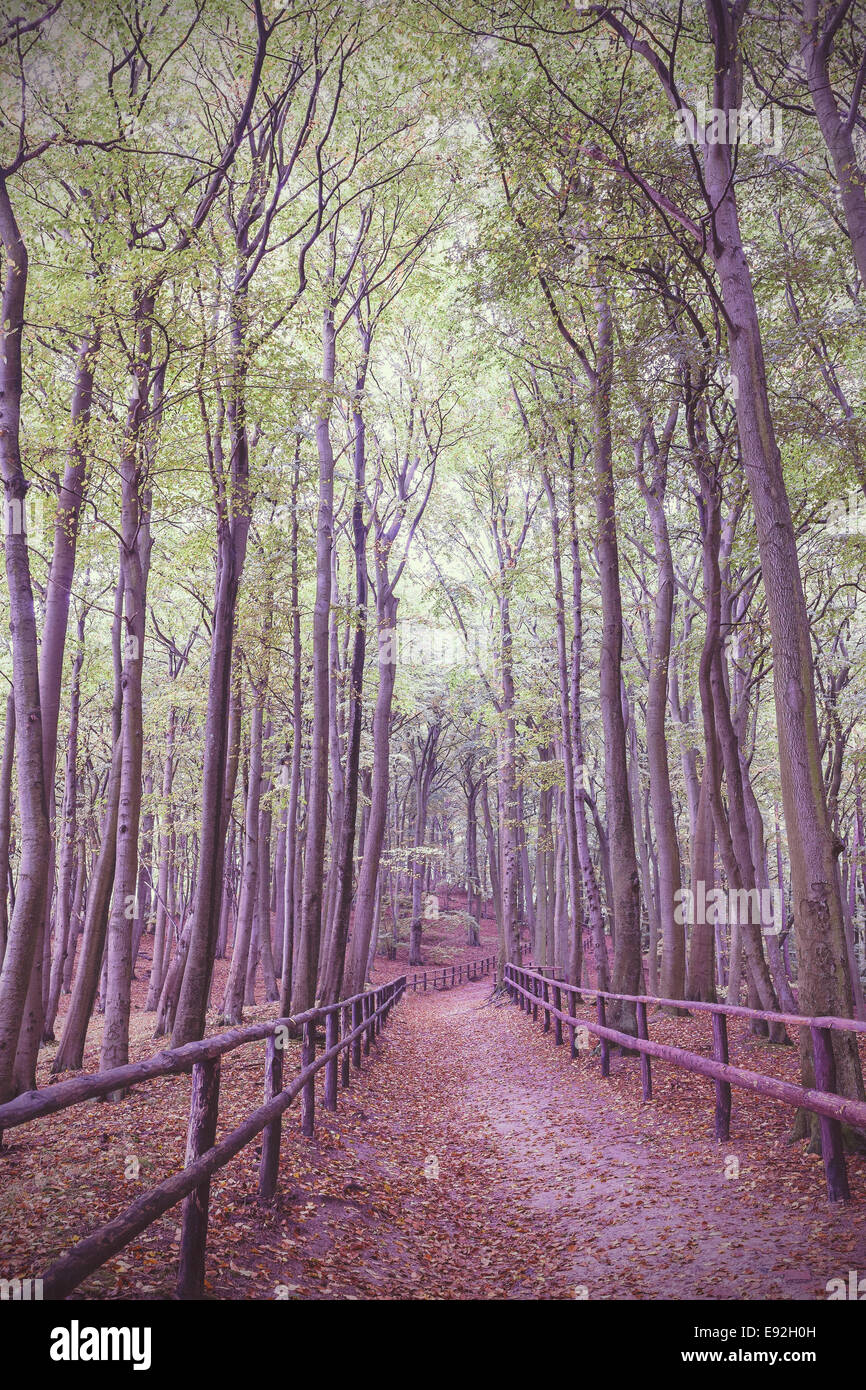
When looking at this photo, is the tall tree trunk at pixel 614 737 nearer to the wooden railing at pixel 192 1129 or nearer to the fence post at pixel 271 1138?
the wooden railing at pixel 192 1129

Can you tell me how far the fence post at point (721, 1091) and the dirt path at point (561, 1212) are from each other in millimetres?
171

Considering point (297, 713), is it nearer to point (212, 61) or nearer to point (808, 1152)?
point (212, 61)

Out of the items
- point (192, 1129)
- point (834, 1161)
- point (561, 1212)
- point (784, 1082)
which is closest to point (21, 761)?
point (192, 1129)

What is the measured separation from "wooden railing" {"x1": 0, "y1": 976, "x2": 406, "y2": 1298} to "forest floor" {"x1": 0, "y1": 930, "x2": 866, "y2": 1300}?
0.26m

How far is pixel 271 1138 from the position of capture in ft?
17.1

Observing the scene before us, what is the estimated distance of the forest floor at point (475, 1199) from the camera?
423 centimetres

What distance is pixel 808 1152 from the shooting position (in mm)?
5934

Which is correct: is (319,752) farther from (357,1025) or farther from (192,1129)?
(192,1129)

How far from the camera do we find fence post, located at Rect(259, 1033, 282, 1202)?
5.09 m

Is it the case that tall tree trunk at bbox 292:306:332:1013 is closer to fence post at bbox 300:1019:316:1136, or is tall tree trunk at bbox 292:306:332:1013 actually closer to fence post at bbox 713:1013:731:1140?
fence post at bbox 300:1019:316:1136

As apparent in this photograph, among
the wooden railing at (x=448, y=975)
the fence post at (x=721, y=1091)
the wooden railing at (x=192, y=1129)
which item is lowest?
the wooden railing at (x=448, y=975)

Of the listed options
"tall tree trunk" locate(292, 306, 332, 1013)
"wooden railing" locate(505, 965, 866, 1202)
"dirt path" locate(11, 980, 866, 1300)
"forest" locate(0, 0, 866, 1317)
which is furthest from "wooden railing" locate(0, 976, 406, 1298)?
"tall tree trunk" locate(292, 306, 332, 1013)

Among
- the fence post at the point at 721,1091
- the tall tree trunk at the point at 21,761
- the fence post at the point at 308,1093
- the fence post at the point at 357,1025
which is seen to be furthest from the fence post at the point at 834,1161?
the fence post at the point at 357,1025

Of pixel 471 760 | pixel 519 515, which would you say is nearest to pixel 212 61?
pixel 519 515
